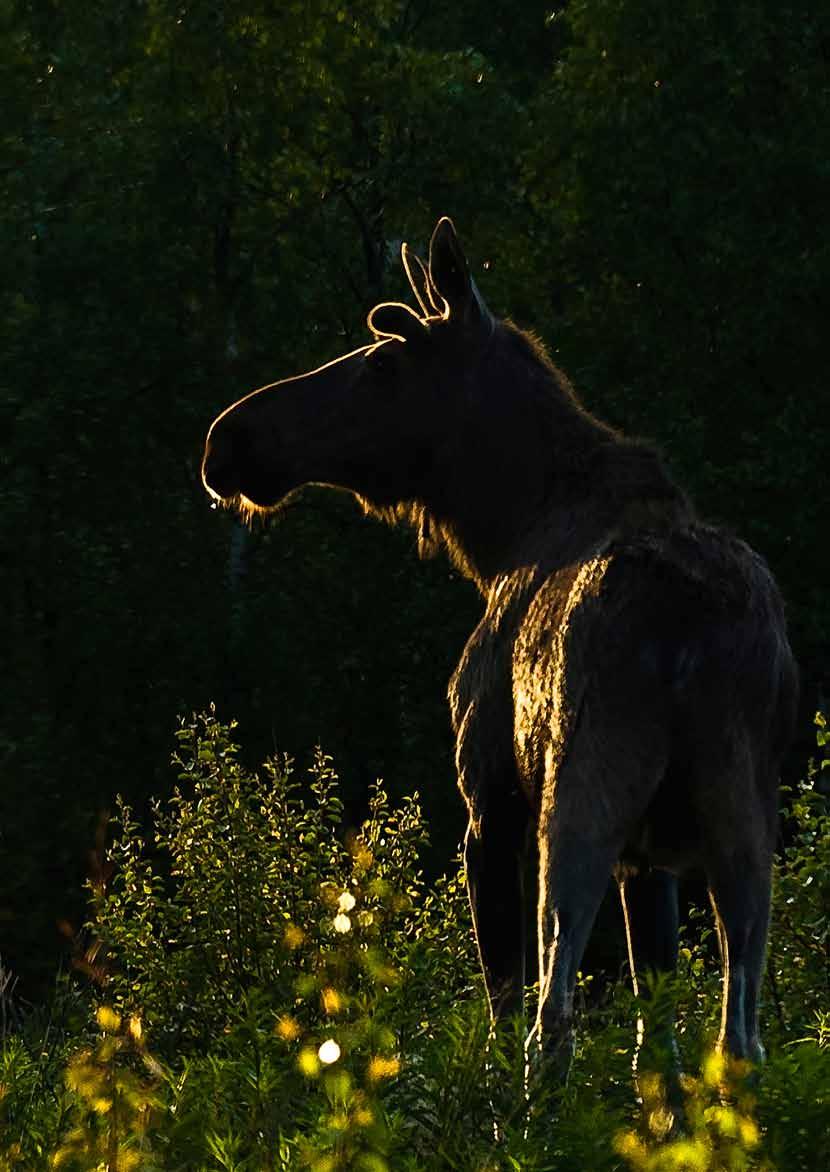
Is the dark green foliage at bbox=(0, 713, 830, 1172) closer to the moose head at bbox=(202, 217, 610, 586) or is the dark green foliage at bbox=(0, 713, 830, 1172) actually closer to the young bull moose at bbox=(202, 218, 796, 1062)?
the young bull moose at bbox=(202, 218, 796, 1062)

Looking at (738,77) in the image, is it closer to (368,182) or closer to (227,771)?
(368,182)

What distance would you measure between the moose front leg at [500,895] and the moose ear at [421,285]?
1762 mm

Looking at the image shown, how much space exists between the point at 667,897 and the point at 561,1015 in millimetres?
1167

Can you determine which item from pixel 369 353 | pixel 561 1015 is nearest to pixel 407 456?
pixel 369 353

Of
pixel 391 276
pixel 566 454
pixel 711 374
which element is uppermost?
pixel 566 454

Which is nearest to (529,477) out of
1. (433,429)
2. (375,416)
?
(433,429)

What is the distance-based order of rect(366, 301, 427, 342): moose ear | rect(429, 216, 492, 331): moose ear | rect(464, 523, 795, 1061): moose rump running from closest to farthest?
1. rect(464, 523, 795, 1061): moose rump
2. rect(429, 216, 492, 331): moose ear
3. rect(366, 301, 427, 342): moose ear

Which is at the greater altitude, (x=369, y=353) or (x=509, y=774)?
(x=369, y=353)

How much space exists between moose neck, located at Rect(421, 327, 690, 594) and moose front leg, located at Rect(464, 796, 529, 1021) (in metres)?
0.73

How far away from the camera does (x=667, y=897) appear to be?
703cm

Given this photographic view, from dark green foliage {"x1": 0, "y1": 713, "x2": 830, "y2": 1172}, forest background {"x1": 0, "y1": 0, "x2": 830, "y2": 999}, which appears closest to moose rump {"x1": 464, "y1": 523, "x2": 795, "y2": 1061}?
dark green foliage {"x1": 0, "y1": 713, "x2": 830, "y2": 1172}

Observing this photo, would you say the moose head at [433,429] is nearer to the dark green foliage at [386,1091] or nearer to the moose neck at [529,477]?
the moose neck at [529,477]

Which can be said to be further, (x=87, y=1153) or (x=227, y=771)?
(x=227, y=771)

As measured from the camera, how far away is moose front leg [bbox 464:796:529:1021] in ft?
22.9
